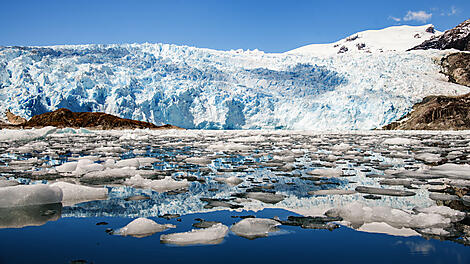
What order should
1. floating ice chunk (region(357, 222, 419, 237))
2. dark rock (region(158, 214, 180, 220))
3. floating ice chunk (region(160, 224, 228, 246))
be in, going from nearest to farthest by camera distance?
1. floating ice chunk (region(160, 224, 228, 246))
2. floating ice chunk (region(357, 222, 419, 237))
3. dark rock (region(158, 214, 180, 220))

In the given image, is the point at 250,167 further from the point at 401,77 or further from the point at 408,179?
the point at 401,77

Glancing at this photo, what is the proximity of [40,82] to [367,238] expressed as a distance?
29.5m

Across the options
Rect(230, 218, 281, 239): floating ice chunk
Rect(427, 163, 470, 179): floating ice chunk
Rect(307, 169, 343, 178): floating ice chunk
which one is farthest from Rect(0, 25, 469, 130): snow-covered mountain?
Rect(230, 218, 281, 239): floating ice chunk

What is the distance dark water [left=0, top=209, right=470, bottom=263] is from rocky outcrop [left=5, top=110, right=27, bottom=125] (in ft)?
92.3

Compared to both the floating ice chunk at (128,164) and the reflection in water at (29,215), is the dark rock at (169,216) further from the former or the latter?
the floating ice chunk at (128,164)

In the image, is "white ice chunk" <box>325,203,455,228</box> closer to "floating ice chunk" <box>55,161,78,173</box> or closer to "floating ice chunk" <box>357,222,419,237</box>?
"floating ice chunk" <box>357,222,419,237</box>

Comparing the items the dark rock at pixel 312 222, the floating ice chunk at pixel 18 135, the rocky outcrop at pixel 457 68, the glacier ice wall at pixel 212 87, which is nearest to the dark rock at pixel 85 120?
the glacier ice wall at pixel 212 87

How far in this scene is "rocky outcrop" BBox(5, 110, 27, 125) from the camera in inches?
1017

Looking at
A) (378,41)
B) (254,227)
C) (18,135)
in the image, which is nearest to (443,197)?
(254,227)

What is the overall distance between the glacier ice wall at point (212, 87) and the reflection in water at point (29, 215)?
2527 cm

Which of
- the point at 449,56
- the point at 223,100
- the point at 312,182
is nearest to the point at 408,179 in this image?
the point at 312,182

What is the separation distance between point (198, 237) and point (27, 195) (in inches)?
67.4

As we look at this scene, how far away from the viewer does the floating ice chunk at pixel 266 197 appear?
10.1 feet

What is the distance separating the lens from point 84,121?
27016 mm
